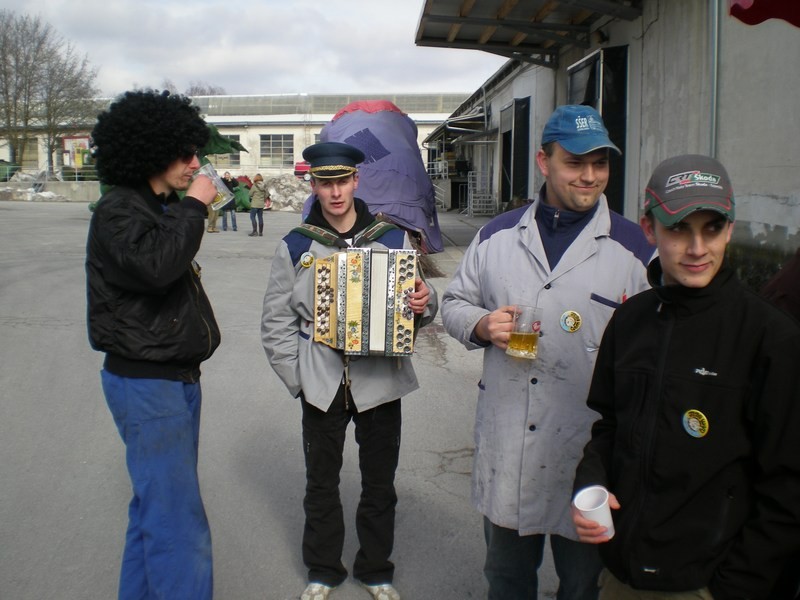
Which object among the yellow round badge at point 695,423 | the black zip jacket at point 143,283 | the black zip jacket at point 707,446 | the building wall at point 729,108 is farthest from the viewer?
the building wall at point 729,108

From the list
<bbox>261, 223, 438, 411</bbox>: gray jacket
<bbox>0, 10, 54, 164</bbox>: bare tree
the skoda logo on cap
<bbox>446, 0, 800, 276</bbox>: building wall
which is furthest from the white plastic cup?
<bbox>0, 10, 54, 164</bbox>: bare tree

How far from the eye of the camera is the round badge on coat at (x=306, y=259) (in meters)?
3.71

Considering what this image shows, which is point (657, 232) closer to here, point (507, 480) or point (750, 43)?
point (507, 480)

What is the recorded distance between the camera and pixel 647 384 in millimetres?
2211

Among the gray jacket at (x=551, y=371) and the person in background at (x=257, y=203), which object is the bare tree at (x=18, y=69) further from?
the gray jacket at (x=551, y=371)

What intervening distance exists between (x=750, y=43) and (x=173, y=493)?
281 inches

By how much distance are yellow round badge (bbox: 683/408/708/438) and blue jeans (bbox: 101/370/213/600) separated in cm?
200

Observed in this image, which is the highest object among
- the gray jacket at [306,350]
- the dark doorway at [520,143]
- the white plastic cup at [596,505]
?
the dark doorway at [520,143]

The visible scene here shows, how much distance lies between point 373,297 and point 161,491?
4.02 ft

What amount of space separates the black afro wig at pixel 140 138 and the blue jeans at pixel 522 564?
1971 millimetres

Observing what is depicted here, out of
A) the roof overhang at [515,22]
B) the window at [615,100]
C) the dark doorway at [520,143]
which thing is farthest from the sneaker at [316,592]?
the dark doorway at [520,143]

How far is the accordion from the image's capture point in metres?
3.55

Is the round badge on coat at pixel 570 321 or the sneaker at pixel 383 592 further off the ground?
the round badge on coat at pixel 570 321

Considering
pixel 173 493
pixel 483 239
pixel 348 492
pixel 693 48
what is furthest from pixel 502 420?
pixel 693 48
